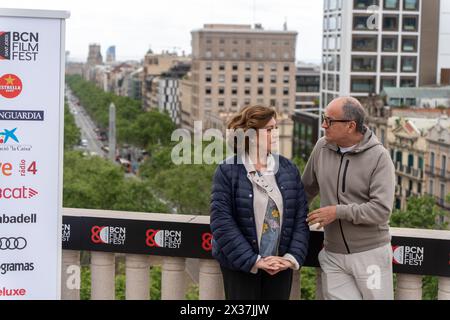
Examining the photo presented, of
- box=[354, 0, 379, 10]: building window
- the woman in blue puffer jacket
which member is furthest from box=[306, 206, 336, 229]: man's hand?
box=[354, 0, 379, 10]: building window

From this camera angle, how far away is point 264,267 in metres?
4.65

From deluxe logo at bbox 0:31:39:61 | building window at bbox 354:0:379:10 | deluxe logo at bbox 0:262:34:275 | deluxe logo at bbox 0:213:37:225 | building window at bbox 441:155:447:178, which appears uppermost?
building window at bbox 354:0:379:10

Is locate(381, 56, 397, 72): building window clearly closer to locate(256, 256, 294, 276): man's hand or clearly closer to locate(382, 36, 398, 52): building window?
locate(382, 36, 398, 52): building window

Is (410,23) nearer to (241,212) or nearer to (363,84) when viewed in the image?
(363,84)

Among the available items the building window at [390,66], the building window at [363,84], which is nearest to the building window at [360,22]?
the building window at [390,66]

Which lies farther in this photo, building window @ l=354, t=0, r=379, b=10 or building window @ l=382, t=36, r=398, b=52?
building window @ l=382, t=36, r=398, b=52

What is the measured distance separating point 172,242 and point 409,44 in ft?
210

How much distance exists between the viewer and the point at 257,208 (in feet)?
15.3

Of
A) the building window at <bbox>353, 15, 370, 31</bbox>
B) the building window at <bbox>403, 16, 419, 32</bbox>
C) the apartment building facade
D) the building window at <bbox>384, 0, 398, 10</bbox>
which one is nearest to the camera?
the building window at <bbox>353, 15, 370, 31</bbox>

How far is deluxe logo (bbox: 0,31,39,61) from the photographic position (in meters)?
4.79

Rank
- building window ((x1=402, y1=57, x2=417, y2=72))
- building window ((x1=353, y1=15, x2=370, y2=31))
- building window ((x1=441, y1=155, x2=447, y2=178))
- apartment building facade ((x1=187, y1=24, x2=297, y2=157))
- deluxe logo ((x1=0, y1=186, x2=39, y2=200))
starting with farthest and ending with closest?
apartment building facade ((x1=187, y1=24, x2=297, y2=157)) < building window ((x1=402, y1=57, x2=417, y2=72)) < building window ((x1=353, y1=15, x2=370, y2=31)) < building window ((x1=441, y1=155, x2=447, y2=178)) < deluxe logo ((x1=0, y1=186, x2=39, y2=200))

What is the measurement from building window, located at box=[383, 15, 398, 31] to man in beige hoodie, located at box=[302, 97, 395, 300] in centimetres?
6401

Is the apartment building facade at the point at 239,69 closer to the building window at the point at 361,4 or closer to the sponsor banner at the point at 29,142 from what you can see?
the building window at the point at 361,4
